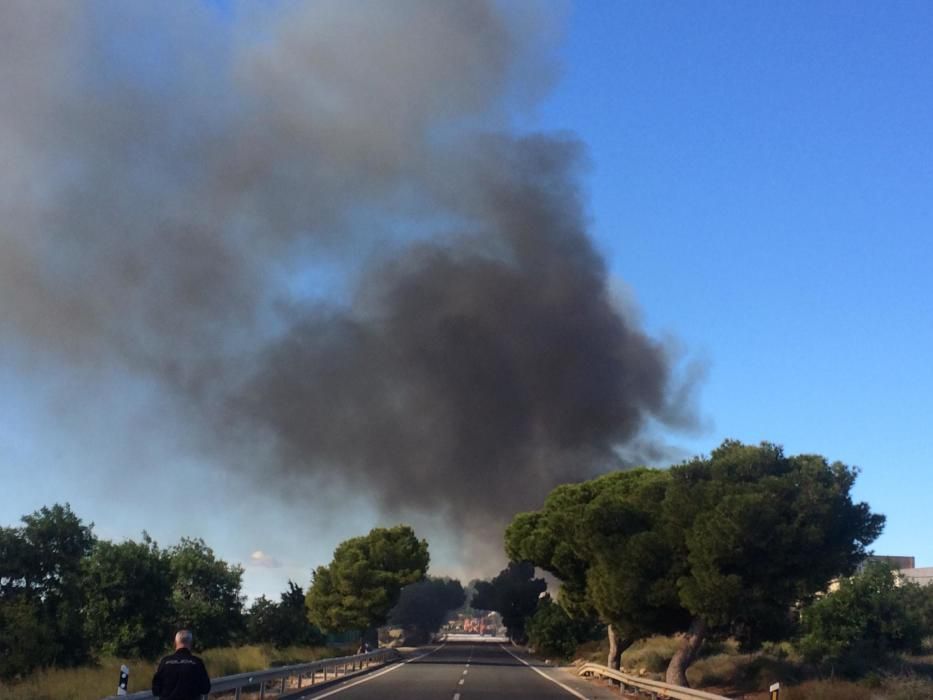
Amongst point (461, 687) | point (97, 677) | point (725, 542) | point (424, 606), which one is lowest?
point (461, 687)

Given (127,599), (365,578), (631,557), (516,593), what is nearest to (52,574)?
(127,599)

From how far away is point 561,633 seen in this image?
5891cm

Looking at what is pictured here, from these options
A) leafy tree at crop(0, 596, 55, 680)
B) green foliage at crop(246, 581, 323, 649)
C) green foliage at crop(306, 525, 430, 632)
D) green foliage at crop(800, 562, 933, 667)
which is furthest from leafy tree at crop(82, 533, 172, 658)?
green foliage at crop(306, 525, 430, 632)

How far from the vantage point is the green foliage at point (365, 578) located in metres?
62.7

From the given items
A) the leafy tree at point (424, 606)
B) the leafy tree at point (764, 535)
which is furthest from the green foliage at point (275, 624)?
the leafy tree at point (424, 606)

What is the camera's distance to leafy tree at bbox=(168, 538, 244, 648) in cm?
4169

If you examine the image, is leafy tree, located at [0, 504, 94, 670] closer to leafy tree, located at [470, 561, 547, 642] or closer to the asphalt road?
the asphalt road

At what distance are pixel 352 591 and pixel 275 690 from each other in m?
35.6

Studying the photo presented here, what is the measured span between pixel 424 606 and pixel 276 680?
287ft

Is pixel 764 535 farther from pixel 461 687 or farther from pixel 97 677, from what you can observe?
pixel 97 677

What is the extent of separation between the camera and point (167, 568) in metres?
36.8

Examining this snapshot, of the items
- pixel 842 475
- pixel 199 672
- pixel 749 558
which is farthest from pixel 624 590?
pixel 199 672

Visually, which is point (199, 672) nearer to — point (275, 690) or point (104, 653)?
point (275, 690)

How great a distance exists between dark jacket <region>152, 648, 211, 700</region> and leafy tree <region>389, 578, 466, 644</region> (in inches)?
3775
